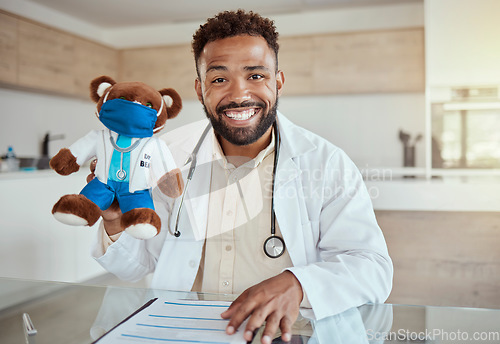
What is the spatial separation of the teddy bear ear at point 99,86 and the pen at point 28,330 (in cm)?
38

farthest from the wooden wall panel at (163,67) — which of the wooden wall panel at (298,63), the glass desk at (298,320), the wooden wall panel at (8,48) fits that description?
the glass desk at (298,320)

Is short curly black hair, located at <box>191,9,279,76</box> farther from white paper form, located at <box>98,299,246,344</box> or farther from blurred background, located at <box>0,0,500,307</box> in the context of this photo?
blurred background, located at <box>0,0,500,307</box>

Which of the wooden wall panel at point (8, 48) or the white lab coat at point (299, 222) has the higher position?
the wooden wall panel at point (8, 48)

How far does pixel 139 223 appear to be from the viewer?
24.3 inches

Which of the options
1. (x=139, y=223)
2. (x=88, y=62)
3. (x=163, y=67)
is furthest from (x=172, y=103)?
(x=163, y=67)

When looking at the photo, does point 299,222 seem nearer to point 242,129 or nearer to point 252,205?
point 252,205

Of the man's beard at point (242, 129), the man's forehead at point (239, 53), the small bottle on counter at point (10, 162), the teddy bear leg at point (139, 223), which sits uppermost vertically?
the man's forehead at point (239, 53)

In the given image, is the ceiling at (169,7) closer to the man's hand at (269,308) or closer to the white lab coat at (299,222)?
the white lab coat at (299,222)

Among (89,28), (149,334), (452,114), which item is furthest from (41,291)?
(89,28)

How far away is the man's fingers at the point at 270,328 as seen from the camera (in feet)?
1.98

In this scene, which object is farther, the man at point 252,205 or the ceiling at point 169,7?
the ceiling at point 169,7

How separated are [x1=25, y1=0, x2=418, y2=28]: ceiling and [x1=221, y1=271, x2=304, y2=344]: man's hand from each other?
115 inches

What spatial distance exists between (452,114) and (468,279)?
0.99 meters

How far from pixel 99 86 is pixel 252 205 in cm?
55
